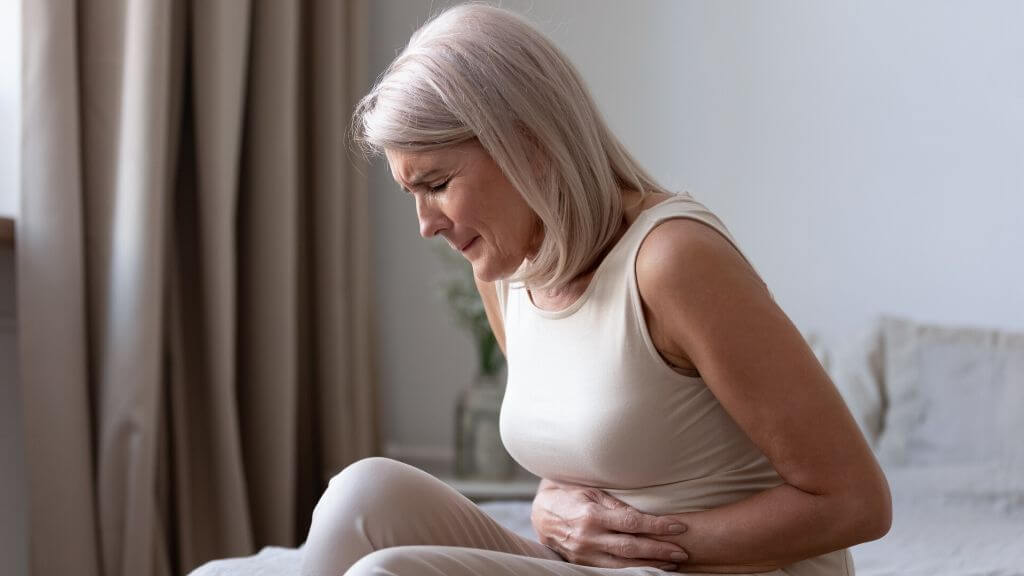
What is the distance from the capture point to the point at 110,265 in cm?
218

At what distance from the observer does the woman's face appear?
1204mm

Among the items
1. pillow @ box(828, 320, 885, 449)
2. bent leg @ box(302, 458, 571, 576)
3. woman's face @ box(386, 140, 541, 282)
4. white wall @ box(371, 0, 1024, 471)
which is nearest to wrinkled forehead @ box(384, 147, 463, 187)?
woman's face @ box(386, 140, 541, 282)

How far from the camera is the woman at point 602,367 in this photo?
42.3 inches

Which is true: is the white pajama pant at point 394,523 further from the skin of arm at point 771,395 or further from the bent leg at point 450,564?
the skin of arm at point 771,395

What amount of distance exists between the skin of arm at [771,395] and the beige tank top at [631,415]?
49mm

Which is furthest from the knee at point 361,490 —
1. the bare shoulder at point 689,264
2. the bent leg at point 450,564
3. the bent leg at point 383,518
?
the bare shoulder at point 689,264

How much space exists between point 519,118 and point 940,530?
1274 millimetres

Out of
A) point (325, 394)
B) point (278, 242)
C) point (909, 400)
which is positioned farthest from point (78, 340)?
point (909, 400)

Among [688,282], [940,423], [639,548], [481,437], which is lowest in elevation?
[481,437]

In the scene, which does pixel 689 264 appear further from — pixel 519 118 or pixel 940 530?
pixel 940 530

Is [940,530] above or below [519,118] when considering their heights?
below

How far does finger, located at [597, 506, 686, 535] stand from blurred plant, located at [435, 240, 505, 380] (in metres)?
1.55

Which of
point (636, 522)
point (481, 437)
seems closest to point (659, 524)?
point (636, 522)

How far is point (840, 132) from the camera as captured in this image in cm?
271
